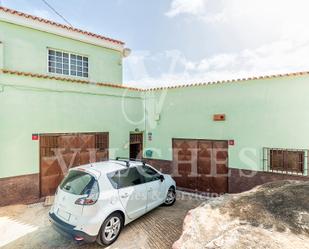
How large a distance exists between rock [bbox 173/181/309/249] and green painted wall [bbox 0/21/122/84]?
919 centimetres

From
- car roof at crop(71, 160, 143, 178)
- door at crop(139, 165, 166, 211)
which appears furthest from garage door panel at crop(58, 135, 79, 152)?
door at crop(139, 165, 166, 211)

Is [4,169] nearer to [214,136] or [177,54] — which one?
[214,136]

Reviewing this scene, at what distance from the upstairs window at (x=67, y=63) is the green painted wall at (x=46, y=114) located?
2.49m

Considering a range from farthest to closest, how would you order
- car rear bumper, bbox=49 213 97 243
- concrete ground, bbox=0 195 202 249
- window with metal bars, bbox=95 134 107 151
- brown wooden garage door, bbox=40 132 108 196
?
1. window with metal bars, bbox=95 134 107 151
2. brown wooden garage door, bbox=40 132 108 196
3. concrete ground, bbox=0 195 202 249
4. car rear bumper, bbox=49 213 97 243

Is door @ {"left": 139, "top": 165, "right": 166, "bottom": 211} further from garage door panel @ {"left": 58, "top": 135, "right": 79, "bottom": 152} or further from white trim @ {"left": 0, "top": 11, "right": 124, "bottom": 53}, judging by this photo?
white trim @ {"left": 0, "top": 11, "right": 124, "bottom": 53}

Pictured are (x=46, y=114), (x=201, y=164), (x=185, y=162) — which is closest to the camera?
(x=46, y=114)

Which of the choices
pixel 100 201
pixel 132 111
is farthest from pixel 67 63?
pixel 100 201

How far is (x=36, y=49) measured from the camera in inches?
368

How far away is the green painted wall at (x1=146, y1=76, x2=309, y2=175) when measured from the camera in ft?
22.6

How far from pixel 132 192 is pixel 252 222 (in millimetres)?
2904

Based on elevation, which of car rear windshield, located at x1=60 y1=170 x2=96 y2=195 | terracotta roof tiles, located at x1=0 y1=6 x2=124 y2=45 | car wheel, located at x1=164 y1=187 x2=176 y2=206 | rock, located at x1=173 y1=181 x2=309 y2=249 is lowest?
Result: car wheel, located at x1=164 y1=187 x2=176 y2=206

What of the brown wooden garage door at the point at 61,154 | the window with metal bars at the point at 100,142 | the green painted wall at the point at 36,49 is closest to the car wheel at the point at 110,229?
the brown wooden garage door at the point at 61,154

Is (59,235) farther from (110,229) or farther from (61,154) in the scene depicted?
(61,154)

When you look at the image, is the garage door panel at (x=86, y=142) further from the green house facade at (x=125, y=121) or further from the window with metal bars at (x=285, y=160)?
the window with metal bars at (x=285, y=160)
